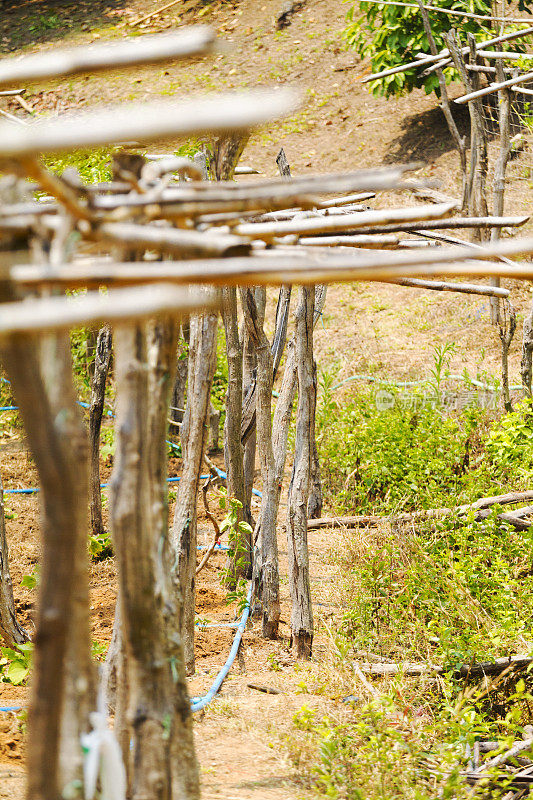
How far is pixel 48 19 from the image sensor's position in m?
18.0

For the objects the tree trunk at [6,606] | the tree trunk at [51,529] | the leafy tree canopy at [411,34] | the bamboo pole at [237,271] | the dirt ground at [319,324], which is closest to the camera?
the bamboo pole at [237,271]

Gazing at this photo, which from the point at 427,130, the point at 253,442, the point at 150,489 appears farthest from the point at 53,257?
the point at 427,130

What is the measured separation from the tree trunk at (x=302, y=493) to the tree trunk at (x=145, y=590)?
8.00ft

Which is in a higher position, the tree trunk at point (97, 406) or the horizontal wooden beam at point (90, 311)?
the horizontal wooden beam at point (90, 311)

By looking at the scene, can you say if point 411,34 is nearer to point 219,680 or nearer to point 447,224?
point 447,224

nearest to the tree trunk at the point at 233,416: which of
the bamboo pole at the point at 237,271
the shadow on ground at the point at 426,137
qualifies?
the bamboo pole at the point at 237,271

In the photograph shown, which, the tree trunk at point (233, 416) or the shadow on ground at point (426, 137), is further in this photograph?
the shadow on ground at point (426, 137)

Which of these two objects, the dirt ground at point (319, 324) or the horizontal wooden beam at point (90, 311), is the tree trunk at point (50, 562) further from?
the dirt ground at point (319, 324)

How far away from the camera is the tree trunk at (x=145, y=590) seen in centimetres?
203

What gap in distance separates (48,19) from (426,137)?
31.8ft

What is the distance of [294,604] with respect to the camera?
4.69m

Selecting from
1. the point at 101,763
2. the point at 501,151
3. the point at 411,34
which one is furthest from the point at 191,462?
the point at 411,34

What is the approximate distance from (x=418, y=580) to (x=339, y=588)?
87 cm

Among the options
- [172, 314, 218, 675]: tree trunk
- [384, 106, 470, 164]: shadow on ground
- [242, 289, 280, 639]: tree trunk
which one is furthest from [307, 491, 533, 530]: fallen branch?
[384, 106, 470, 164]: shadow on ground
